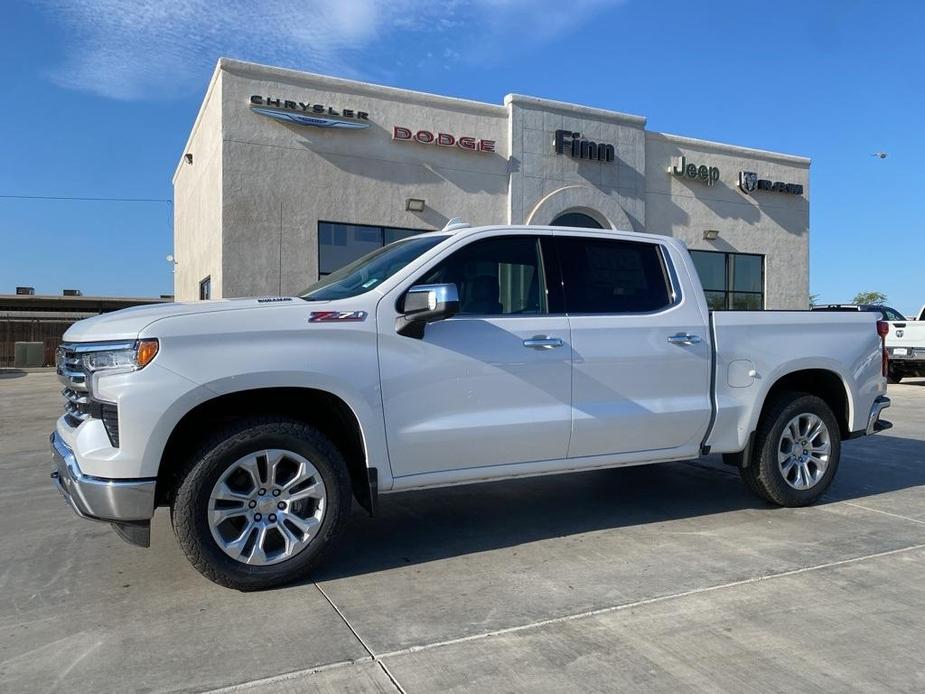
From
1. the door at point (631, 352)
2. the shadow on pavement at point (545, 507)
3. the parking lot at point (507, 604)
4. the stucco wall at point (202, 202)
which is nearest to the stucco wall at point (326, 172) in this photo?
the stucco wall at point (202, 202)

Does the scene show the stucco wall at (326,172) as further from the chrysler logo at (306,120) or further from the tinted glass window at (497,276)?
the tinted glass window at (497,276)

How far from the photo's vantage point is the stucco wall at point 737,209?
748 inches

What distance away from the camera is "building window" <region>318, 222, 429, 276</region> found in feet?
50.0

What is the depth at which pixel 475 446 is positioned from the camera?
427 centimetres

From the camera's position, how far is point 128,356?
141 inches

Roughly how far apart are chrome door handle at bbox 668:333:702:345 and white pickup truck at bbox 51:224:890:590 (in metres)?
0.02

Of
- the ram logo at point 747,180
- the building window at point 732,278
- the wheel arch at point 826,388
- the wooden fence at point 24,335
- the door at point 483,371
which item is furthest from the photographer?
the wooden fence at point 24,335

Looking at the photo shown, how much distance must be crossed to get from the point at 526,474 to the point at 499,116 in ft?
44.8

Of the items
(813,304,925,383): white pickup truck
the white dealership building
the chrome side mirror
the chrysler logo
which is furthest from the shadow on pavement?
(813,304,925,383): white pickup truck

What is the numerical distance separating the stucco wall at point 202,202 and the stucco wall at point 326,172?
41 centimetres

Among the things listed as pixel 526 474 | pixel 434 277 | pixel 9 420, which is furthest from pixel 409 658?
pixel 9 420

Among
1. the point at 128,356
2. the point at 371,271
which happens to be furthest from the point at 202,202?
the point at 128,356

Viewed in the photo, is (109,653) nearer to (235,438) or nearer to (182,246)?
(235,438)

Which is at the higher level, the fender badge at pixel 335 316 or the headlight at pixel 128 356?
the fender badge at pixel 335 316
